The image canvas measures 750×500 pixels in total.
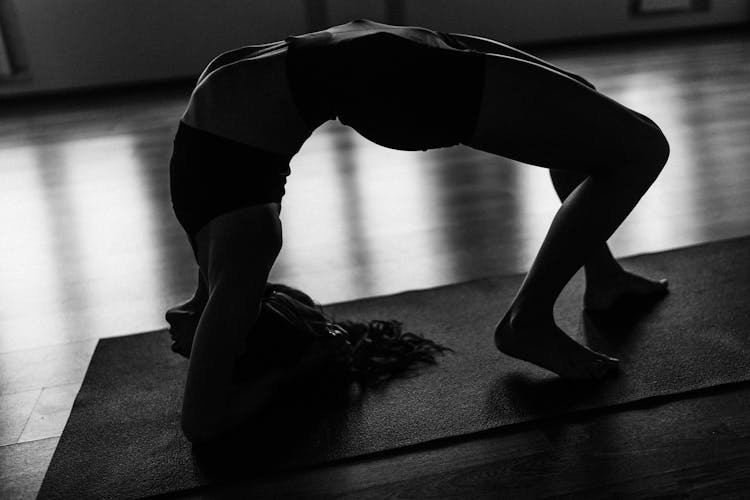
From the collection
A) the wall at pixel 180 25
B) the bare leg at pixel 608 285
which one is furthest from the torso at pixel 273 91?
the wall at pixel 180 25

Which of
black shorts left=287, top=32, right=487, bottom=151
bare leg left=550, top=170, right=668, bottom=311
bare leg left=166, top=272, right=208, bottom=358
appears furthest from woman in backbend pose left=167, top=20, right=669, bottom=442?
bare leg left=550, top=170, right=668, bottom=311

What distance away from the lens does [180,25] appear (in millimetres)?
5293

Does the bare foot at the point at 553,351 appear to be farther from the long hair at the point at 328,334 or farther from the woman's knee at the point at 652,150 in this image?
the woman's knee at the point at 652,150

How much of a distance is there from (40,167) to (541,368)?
2769mm

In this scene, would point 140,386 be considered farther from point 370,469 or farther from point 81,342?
point 370,469

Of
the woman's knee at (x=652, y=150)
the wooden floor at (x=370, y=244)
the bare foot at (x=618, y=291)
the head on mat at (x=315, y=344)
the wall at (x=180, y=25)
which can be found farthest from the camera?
the wall at (x=180, y=25)

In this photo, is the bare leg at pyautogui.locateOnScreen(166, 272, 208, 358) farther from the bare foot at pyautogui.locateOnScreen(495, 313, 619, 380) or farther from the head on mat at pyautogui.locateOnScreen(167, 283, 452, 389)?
the bare foot at pyautogui.locateOnScreen(495, 313, 619, 380)

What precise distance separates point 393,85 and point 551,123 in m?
0.27

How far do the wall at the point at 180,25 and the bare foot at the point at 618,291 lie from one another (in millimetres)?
4098

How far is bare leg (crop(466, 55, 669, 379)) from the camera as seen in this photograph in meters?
1.33

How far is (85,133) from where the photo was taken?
420 centimetres

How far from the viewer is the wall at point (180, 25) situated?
515cm

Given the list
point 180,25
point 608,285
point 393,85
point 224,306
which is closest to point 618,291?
point 608,285

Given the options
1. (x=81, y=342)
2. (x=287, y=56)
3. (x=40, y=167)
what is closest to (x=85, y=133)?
(x=40, y=167)
